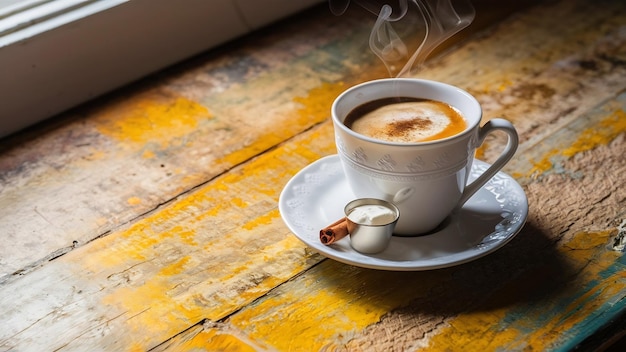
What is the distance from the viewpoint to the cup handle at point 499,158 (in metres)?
0.94

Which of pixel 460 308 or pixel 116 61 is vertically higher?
pixel 116 61

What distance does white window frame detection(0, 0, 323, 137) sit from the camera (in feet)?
4.33

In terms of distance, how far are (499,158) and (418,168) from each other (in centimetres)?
14

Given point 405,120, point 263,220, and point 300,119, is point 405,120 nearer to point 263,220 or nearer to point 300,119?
point 263,220

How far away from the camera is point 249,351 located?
826mm

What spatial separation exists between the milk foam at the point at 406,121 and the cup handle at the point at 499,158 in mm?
54

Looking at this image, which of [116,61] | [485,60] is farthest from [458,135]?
[116,61]

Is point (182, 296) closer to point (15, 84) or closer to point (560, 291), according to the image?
point (560, 291)

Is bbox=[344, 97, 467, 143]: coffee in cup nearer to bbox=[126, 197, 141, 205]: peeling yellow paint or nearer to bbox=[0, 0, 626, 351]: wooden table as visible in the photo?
bbox=[0, 0, 626, 351]: wooden table

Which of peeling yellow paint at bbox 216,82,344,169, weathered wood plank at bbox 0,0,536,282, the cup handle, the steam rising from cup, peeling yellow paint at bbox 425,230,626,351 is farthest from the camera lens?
the steam rising from cup

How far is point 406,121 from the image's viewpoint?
99cm

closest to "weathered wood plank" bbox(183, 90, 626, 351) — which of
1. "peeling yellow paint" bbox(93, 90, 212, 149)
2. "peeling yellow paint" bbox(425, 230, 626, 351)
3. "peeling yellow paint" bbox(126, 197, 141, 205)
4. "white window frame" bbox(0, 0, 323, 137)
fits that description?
"peeling yellow paint" bbox(425, 230, 626, 351)

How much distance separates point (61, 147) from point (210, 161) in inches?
10.7

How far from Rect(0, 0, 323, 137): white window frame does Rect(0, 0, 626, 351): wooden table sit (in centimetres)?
4
